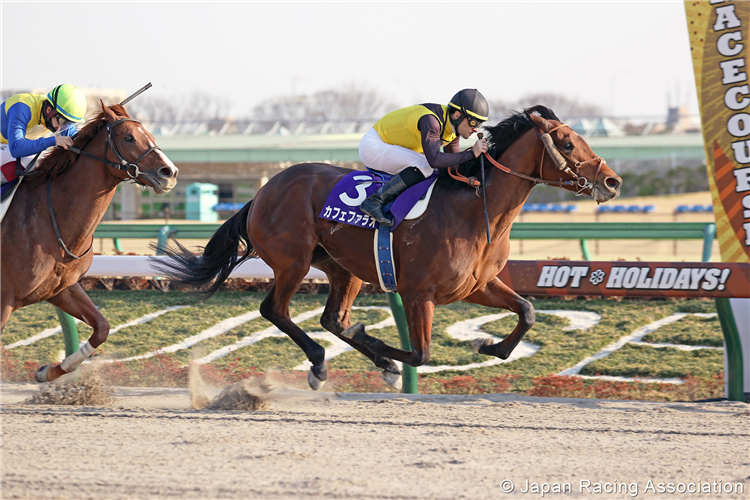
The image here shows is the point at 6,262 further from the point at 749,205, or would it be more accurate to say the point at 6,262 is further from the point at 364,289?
the point at 749,205

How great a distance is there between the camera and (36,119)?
482cm

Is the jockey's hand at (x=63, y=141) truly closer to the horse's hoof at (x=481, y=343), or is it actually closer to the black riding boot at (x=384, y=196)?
the black riding boot at (x=384, y=196)

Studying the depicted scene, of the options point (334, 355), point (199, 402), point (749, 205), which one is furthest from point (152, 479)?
point (749, 205)

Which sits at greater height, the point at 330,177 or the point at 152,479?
the point at 330,177

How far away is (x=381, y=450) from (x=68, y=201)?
2.53 meters

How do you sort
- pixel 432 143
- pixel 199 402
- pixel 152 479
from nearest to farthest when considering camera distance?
pixel 152 479 < pixel 432 143 < pixel 199 402

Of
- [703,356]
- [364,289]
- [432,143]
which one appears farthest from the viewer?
[364,289]

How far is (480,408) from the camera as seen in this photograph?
15.3 ft

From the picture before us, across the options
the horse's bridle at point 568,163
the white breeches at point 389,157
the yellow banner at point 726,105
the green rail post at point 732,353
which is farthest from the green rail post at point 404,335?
the yellow banner at point 726,105

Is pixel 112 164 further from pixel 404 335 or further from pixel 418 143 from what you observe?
pixel 404 335

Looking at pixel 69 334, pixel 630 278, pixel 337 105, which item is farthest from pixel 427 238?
pixel 337 105

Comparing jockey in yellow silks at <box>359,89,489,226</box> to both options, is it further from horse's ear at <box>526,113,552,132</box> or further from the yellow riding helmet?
the yellow riding helmet

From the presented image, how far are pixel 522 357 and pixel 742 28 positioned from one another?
115 inches

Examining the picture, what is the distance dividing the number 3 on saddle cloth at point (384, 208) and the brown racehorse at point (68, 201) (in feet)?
3.37
